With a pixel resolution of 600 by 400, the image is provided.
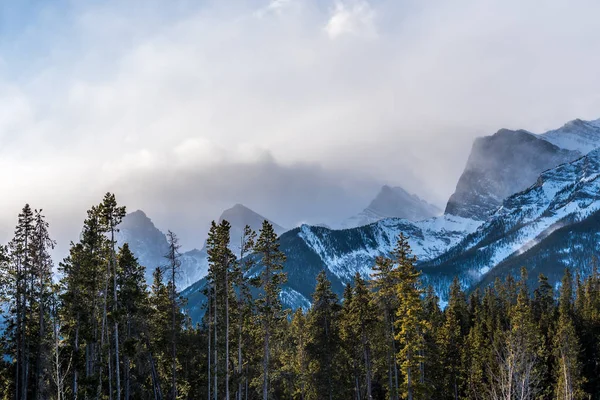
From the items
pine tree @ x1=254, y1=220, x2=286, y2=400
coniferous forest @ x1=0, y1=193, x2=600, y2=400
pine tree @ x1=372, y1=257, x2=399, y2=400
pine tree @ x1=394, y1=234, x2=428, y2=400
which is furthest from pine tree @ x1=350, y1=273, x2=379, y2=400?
pine tree @ x1=254, y1=220, x2=286, y2=400

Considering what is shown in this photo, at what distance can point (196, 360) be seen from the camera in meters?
58.3

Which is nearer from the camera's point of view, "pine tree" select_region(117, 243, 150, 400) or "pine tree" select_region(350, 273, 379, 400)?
"pine tree" select_region(117, 243, 150, 400)

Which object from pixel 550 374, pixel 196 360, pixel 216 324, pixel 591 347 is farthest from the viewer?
pixel 591 347

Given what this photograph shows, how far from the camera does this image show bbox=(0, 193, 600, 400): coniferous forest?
3772 cm

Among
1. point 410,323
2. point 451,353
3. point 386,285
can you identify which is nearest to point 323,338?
point 386,285

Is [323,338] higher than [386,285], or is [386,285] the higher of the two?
[386,285]

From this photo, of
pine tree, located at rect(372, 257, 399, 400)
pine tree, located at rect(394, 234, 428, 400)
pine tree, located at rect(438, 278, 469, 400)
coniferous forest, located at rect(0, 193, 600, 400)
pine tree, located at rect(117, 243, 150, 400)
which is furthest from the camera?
pine tree, located at rect(438, 278, 469, 400)

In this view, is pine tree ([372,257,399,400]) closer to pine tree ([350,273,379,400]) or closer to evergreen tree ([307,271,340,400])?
pine tree ([350,273,379,400])

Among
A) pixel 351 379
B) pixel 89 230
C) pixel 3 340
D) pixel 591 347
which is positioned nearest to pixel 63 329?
pixel 3 340

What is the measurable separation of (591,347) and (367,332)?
58.4m

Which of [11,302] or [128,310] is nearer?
A: [11,302]

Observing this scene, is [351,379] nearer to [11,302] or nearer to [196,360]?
[196,360]

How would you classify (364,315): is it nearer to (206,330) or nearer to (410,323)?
(410,323)

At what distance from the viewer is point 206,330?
59406mm
